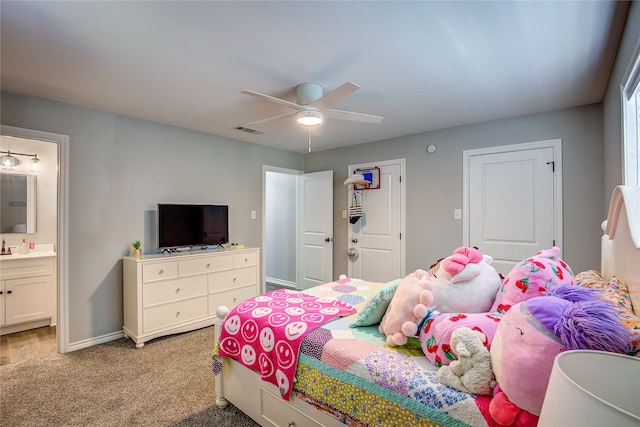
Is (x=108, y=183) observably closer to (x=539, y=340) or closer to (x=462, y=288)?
(x=462, y=288)

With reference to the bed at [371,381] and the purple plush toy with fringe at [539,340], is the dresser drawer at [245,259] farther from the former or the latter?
the purple plush toy with fringe at [539,340]

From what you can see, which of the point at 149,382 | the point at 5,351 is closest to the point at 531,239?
the point at 149,382

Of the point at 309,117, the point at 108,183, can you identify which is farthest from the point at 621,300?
the point at 108,183

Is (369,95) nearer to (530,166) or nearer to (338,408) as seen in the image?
(530,166)

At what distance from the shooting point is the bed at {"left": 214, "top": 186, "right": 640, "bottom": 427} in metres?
1.13

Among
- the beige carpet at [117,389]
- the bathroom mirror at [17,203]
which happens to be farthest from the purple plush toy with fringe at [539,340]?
the bathroom mirror at [17,203]

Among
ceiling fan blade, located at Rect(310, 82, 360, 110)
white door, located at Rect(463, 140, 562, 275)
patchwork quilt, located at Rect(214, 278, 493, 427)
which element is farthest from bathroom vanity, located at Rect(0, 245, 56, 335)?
white door, located at Rect(463, 140, 562, 275)

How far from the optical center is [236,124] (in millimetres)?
3600

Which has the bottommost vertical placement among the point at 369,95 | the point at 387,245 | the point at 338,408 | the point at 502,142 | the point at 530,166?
the point at 338,408

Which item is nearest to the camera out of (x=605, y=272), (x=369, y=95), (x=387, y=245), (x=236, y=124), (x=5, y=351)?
(x=605, y=272)

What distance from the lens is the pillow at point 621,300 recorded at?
76 centimetres

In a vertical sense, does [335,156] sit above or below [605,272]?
above

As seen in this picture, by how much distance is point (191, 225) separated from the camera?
3686 millimetres

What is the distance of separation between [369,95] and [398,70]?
18.8 inches
